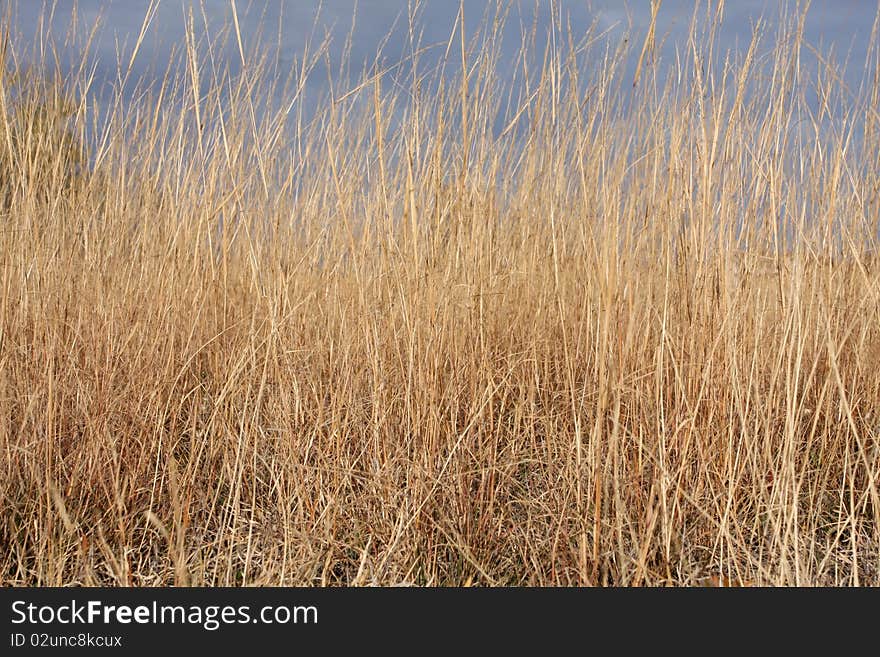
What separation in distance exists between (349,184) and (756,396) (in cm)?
98

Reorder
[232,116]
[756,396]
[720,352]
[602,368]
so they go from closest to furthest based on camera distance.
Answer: [602,368]
[756,396]
[720,352]
[232,116]

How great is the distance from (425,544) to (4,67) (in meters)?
1.33

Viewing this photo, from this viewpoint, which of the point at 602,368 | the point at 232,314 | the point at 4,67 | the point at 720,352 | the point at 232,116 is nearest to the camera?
the point at 602,368

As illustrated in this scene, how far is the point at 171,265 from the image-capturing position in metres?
1.78

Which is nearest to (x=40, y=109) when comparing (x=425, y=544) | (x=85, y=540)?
(x=85, y=540)

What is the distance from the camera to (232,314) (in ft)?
6.88

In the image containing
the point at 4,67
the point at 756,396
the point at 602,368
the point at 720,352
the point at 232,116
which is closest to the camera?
the point at 602,368

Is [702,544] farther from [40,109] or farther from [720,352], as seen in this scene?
[40,109]

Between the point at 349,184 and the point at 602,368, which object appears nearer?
the point at 602,368

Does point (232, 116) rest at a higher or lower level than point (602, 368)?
higher

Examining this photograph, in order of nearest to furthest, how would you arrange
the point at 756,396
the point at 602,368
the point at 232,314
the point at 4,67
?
the point at 602,368 → the point at 756,396 → the point at 4,67 → the point at 232,314

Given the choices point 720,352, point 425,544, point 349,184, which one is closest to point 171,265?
point 349,184

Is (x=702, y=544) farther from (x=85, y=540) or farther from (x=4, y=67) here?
(x=4, y=67)

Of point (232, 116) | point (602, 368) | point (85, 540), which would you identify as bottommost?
point (85, 540)
